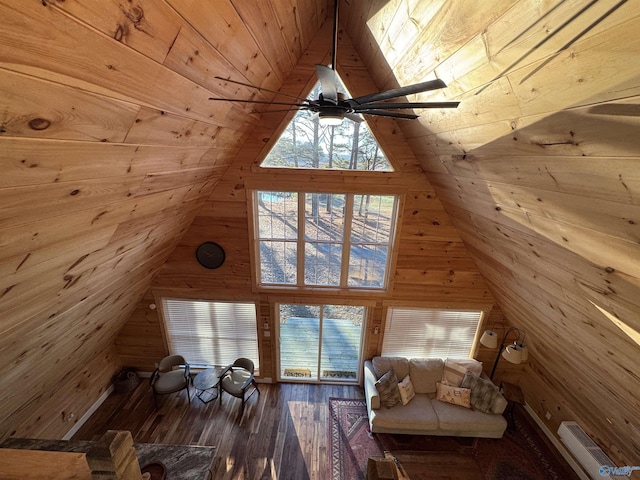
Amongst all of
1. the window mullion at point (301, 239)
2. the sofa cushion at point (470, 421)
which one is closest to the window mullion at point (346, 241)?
the window mullion at point (301, 239)

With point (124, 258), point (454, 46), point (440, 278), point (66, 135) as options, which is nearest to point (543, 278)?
point (440, 278)

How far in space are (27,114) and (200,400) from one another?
5.06 m

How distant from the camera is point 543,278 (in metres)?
2.65

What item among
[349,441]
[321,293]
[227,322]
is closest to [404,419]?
[349,441]

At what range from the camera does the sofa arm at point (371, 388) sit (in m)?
4.21

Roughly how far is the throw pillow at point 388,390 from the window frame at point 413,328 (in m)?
0.63

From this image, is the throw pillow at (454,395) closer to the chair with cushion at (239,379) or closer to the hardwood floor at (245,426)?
the hardwood floor at (245,426)

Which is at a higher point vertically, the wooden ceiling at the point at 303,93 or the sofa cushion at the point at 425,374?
the wooden ceiling at the point at 303,93

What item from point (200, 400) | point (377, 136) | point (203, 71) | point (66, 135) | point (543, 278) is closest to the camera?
point (66, 135)

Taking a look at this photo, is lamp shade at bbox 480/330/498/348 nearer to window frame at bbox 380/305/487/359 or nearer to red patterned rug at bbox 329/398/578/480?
window frame at bbox 380/305/487/359

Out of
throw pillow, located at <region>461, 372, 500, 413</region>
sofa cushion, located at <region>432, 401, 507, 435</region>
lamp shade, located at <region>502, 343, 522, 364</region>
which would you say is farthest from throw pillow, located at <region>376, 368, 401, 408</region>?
lamp shade, located at <region>502, 343, 522, 364</region>

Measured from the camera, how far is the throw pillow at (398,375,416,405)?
4.38m

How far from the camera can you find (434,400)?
449 centimetres

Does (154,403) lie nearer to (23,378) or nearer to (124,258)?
(23,378)
